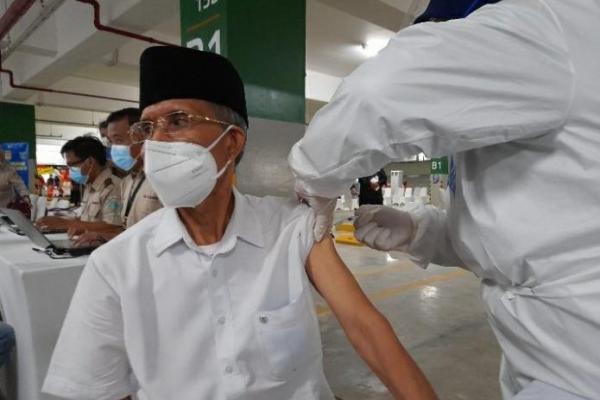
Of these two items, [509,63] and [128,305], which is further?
[128,305]

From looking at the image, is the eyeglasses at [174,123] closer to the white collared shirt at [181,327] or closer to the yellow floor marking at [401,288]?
the white collared shirt at [181,327]

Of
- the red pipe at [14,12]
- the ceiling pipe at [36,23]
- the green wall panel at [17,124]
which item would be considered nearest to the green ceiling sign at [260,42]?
the red pipe at [14,12]

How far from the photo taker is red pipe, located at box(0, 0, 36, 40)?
3.47 meters

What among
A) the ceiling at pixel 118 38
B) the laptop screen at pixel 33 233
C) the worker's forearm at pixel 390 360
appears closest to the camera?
the worker's forearm at pixel 390 360

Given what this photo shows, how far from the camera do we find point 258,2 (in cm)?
232

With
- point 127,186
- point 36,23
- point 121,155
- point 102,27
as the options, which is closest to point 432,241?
point 127,186

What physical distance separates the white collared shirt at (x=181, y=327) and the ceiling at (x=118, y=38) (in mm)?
3053

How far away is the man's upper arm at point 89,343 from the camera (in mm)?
990

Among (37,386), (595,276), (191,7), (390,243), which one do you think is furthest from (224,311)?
(191,7)

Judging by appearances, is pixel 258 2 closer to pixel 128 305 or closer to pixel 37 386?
pixel 128 305

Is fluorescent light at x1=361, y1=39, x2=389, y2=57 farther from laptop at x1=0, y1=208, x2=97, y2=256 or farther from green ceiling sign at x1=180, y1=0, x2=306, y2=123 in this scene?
laptop at x1=0, y1=208, x2=97, y2=256

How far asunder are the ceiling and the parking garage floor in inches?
106

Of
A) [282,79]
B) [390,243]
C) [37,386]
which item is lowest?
[37,386]

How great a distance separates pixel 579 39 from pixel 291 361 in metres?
0.91
